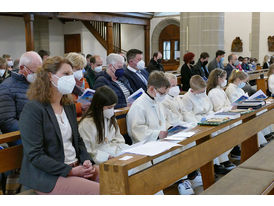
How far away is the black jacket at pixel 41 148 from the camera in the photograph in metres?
2.52

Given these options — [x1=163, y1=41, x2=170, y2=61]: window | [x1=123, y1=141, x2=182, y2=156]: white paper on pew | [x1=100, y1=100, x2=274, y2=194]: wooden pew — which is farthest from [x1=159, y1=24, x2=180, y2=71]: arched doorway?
[x1=123, y1=141, x2=182, y2=156]: white paper on pew

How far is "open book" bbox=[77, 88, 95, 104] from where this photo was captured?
3619 millimetres

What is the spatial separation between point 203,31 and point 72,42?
1001 cm

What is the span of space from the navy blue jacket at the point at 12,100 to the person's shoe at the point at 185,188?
1.79 meters

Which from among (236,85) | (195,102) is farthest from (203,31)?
→ (195,102)

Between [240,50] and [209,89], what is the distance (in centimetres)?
1298

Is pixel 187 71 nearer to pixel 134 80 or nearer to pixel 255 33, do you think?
pixel 134 80

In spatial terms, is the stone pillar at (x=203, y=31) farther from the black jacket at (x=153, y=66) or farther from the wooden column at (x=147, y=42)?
the wooden column at (x=147, y=42)

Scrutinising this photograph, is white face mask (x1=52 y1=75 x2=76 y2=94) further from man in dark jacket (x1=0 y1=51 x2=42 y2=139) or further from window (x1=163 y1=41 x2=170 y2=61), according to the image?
window (x1=163 y1=41 x2=170 y2=61)

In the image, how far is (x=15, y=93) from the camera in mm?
3252

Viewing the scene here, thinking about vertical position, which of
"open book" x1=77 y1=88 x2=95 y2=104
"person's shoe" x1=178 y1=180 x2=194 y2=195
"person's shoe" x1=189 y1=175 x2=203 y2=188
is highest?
"open book" x1=77 y1=88 x2=95 y2=104

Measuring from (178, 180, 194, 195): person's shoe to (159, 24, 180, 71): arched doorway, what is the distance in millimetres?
16662

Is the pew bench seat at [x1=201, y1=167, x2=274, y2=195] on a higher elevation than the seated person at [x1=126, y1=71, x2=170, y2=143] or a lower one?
lower

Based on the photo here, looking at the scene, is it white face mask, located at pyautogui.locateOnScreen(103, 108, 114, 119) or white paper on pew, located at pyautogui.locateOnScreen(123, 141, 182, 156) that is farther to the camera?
white face mask, located at pyautogui.locateOnScreen(103, 108, 114, 119)
